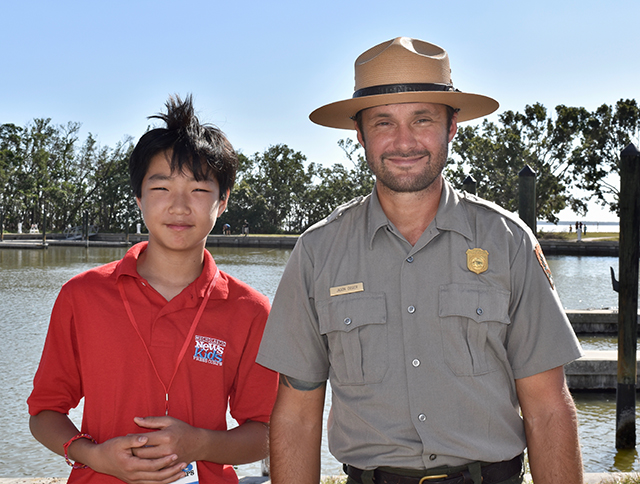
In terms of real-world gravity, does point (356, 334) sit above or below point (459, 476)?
above

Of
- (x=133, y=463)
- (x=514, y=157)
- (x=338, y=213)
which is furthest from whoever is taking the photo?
(x=514, y=157)

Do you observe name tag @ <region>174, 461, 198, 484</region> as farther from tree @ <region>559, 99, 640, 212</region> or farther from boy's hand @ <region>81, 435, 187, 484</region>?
tree @ <region>559, 99, 640, 212</region>

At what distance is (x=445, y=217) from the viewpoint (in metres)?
2.13

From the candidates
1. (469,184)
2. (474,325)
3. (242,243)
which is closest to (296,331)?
(474,325)

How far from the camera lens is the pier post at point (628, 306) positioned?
21.4 ft

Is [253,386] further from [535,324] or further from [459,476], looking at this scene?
[535,324]

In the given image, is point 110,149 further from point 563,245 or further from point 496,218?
point 496,218

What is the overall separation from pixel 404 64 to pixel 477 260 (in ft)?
2.39

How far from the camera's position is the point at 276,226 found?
50.2 meters

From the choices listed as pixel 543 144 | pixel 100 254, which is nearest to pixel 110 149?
pixel 100 254

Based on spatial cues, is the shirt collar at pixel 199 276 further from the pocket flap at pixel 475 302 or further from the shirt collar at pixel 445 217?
the pocket flap at pixel 475 302

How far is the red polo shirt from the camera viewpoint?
1.93 m

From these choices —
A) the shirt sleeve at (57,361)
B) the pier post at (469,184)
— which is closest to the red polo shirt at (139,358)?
the shirt sleeve at (57,361)

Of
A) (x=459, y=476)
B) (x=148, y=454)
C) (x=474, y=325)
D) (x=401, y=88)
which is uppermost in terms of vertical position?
(x=401, y=88)
